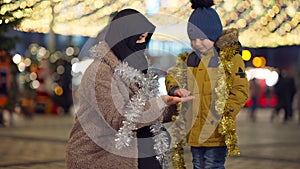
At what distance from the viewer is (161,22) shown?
22.2ft

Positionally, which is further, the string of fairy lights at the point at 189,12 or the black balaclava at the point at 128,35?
the string of fairy lights at the point at 189,12

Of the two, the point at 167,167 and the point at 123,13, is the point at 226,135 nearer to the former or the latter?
the point at 167,167

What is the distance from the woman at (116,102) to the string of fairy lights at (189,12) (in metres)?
1.65

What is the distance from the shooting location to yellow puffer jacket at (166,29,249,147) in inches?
224

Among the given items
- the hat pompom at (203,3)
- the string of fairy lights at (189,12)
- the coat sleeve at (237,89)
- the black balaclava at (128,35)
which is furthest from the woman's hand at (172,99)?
the string of fairy lights at (189,12)

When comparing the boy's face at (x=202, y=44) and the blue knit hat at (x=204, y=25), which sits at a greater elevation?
the blue knit hat at (x=204, y=25)

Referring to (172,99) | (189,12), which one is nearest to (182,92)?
(172,99)

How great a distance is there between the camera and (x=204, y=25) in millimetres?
5750

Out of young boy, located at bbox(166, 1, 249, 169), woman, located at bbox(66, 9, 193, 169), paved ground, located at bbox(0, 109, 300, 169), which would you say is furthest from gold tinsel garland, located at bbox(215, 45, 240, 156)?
paved ground, located at bbox(0, 109, 300, 169)

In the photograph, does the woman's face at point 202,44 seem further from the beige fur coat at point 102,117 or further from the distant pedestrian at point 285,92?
the distant pedestrian at point 285,92

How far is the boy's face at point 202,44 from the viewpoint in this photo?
227 inches

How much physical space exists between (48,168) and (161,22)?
4.05 metres

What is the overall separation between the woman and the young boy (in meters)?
0.54

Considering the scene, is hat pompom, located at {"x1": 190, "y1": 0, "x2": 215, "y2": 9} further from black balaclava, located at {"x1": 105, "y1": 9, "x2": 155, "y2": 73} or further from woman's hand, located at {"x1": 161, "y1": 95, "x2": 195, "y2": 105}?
woman's hand, located at {"x1": 161, "y1": 95, "x2": 195, "y2": 105}
